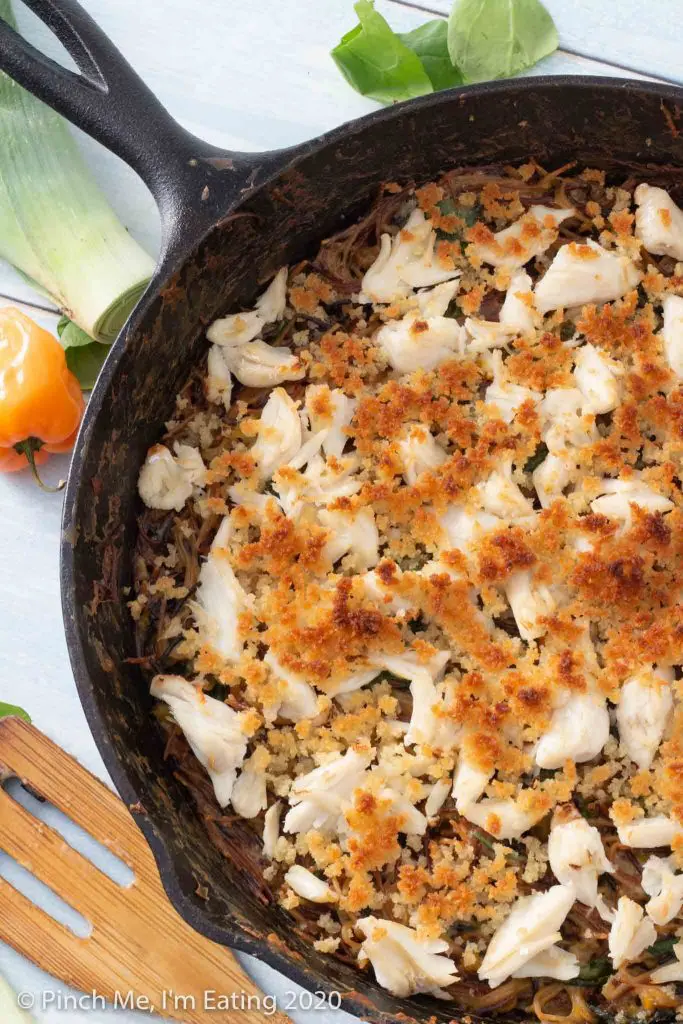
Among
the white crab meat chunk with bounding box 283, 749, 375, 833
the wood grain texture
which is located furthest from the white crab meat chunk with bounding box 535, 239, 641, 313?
the white crab meat chunk with bounding box 283, 749, 375, 833

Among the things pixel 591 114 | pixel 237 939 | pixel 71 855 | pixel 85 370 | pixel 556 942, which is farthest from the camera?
pixel 85 370

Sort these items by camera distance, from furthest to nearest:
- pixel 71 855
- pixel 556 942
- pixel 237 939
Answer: pixel 71 855, pixel 556 942, pixel 237 939

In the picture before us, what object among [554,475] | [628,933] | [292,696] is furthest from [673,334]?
[628,933]

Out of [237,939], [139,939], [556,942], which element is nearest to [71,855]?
[139,939]

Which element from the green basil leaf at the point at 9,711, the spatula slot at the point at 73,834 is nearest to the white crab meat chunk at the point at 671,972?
the spatula slot at the point at 73,834

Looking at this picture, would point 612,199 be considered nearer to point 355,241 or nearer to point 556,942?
point 355,241

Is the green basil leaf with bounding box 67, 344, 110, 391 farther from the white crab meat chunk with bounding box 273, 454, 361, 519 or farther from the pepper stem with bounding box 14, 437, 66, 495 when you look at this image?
the white crab meat chunk with bounding box 273, 454, 361, 519
